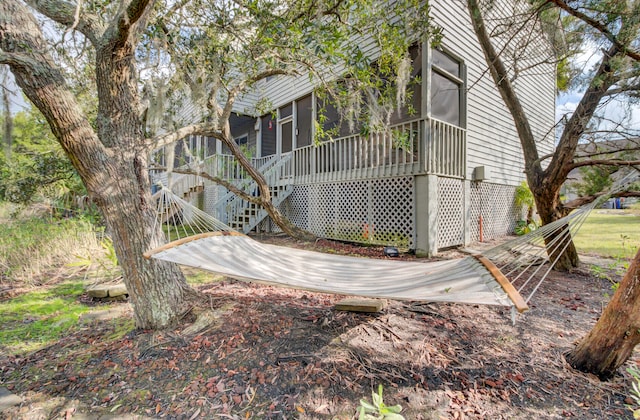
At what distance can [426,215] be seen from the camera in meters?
5.07

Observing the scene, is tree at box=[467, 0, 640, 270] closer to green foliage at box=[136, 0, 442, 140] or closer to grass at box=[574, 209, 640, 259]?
green foliage at box=[136, 0, 442, 140]

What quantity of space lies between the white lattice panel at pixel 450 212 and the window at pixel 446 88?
129 centimetres

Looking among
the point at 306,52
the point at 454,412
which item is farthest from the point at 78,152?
the point at 454,412

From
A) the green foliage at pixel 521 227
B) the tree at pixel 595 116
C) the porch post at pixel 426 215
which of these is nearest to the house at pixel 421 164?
the porch post at pixel 426 215

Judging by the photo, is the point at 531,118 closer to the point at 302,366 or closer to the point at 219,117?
the point at 219,117

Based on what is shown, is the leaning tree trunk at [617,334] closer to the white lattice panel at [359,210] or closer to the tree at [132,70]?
the tree at [132,70]

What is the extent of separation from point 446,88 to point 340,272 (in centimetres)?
501

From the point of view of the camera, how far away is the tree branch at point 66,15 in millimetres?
2294

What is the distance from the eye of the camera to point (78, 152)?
2.00 m

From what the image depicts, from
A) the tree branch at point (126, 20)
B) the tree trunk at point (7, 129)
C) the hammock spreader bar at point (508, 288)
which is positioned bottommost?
the hammock spreader bar at point (508, 288)

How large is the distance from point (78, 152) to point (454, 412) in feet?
9.08

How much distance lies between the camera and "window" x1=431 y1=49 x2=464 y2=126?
217 inches

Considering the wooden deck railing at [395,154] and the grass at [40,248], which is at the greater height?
the wooden deck railing at [395,154]

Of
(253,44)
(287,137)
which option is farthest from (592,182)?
(253,44)
